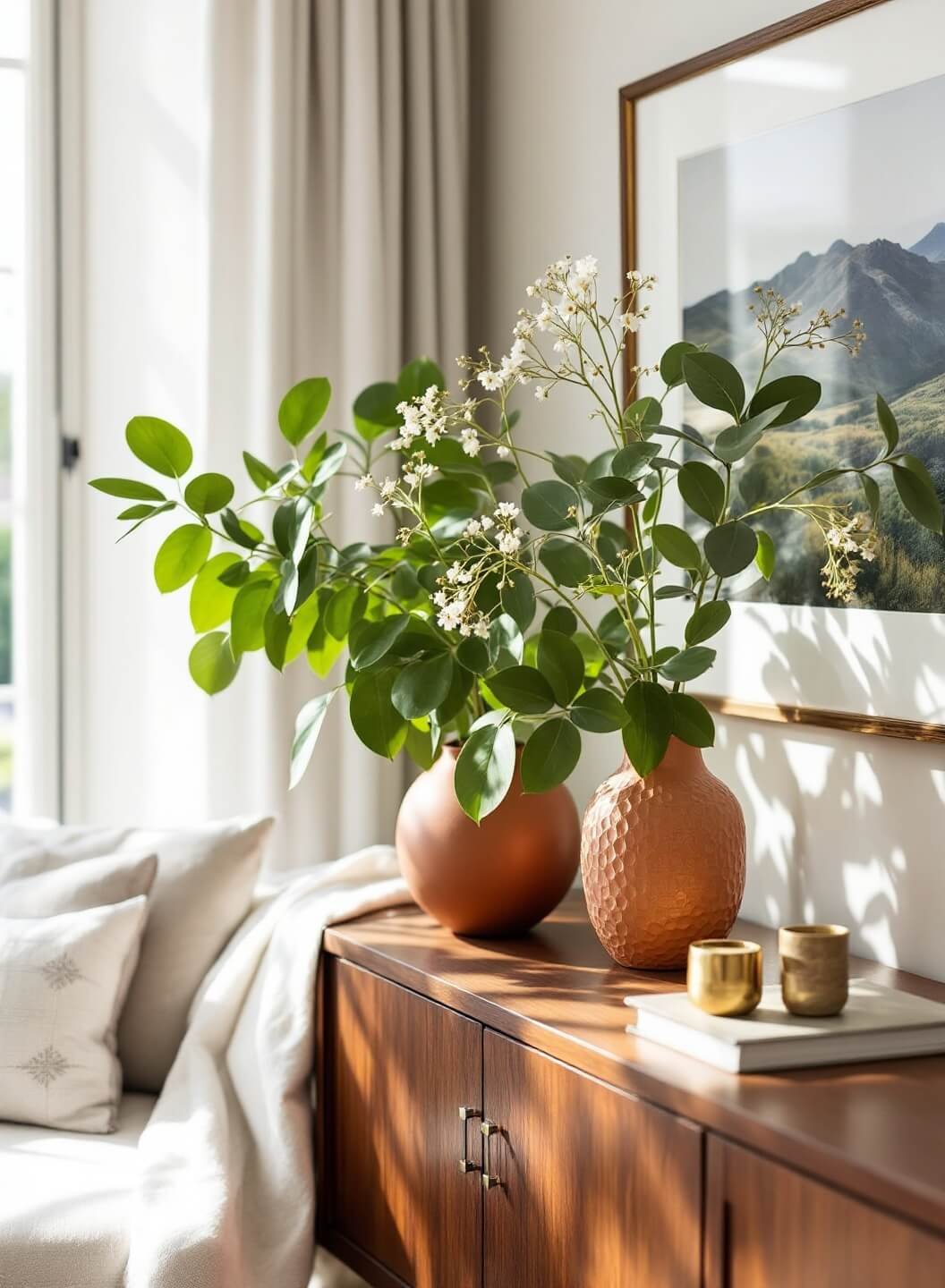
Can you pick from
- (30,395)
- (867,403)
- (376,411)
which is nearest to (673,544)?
(867,403)

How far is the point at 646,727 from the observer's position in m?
1.58

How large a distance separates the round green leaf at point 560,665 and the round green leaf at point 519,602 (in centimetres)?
7

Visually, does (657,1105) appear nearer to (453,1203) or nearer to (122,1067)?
(453,1203)

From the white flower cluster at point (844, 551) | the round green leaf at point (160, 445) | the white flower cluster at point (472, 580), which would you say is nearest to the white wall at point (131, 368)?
the round green leaf at point (160, 445)

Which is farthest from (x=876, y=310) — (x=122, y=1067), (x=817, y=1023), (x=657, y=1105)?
(x=122, y=1067)

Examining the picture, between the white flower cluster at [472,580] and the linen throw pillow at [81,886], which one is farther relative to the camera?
the linen throw pillow at [81,886]

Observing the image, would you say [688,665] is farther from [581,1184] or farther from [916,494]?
[581,1184]

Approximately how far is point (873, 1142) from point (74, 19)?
2.48 meters

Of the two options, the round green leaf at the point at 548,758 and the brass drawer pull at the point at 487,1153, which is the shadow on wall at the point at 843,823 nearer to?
the round green leaf at the point at 548,758

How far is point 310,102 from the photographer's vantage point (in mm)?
2465

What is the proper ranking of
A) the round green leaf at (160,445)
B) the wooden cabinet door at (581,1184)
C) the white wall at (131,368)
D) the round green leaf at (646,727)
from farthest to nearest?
the white wall at (131,368), the round green leaf at (160,445), the round green leaf at (646,727), the wooden cabinet door at (581,1184)

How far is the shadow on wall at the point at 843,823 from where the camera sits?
1.68 meters

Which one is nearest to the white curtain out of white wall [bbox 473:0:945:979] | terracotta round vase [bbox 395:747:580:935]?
white wall [bbox 473:0:945:979]

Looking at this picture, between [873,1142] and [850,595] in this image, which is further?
[850,595]
